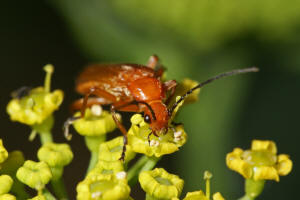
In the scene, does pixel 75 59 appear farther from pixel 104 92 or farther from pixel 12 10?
pixel 104 92

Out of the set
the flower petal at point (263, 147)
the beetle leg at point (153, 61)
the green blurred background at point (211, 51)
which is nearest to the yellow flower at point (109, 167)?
the flower petal at point (263, 147)

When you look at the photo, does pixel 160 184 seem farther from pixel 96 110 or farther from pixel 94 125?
pixel 96 110

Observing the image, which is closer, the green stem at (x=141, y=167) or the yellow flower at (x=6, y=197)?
the yellow flower at (x=6, y=197)

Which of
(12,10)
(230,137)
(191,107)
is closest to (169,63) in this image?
(191,107)

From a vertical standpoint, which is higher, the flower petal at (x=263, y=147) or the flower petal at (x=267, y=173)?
the flower petal at (x=263, y=147)

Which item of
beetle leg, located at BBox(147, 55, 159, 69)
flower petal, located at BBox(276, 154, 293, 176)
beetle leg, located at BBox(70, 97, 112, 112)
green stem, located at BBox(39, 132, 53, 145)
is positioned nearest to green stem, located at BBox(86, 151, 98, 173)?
green stem, located at BBox(39, 132, 53, 145)

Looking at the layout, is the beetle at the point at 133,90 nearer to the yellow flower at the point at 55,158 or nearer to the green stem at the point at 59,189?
the yellow flower at the point at 55,158

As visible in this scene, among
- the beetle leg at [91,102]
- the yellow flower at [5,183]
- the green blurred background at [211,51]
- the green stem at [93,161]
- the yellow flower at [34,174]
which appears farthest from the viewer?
the green blurred background at [211,51]
